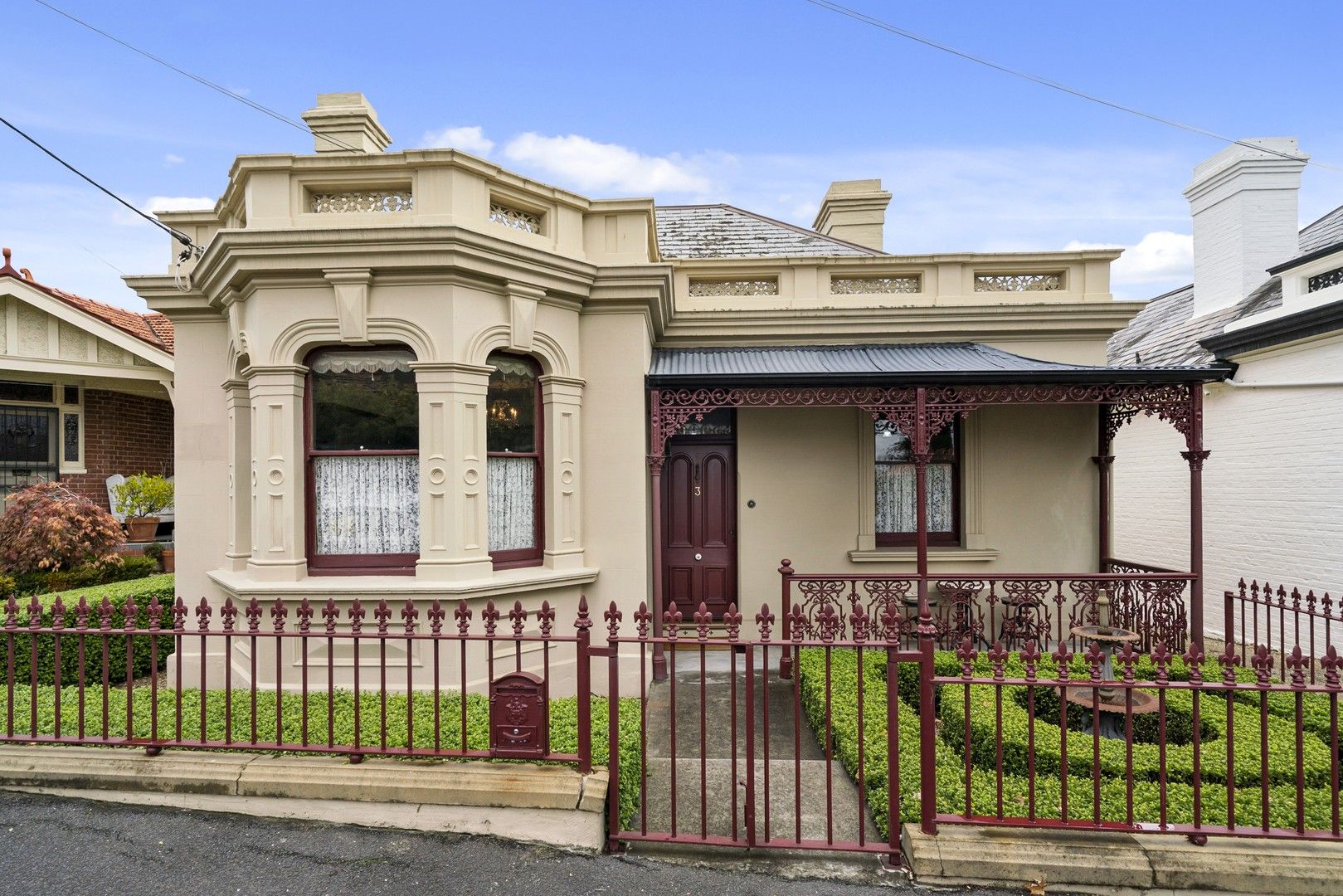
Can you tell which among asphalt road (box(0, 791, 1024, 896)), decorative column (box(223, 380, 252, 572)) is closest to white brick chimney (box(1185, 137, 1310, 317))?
asphalt road (box(0, 791, 1024, 896))

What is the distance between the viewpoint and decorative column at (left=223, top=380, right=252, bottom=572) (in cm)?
660

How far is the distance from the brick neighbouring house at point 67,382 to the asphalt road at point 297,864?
9252mm

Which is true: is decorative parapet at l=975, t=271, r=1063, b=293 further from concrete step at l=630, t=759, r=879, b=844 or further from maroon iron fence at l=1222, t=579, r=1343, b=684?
concrete step at l=630, t=759, r=879, b=844

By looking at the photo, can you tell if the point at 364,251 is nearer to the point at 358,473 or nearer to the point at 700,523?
the point at 358,473

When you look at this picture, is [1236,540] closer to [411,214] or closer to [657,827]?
[657,827]

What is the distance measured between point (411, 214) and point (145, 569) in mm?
7634

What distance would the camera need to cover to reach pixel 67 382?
10.9 m

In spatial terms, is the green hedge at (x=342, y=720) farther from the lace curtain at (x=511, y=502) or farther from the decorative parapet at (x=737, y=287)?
the decorative parapet at (x=737, y=287)

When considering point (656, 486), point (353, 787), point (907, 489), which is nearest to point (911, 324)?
point (907, 489)

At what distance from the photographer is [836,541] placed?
8523 mm

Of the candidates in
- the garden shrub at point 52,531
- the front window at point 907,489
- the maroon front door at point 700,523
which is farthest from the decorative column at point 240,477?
the front window at point 907,489

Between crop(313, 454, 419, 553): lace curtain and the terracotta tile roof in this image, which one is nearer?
crop(313, 454, 419, 553): lace curtain

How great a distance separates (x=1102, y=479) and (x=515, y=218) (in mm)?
7510

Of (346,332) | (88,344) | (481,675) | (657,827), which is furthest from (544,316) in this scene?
(88,344)
